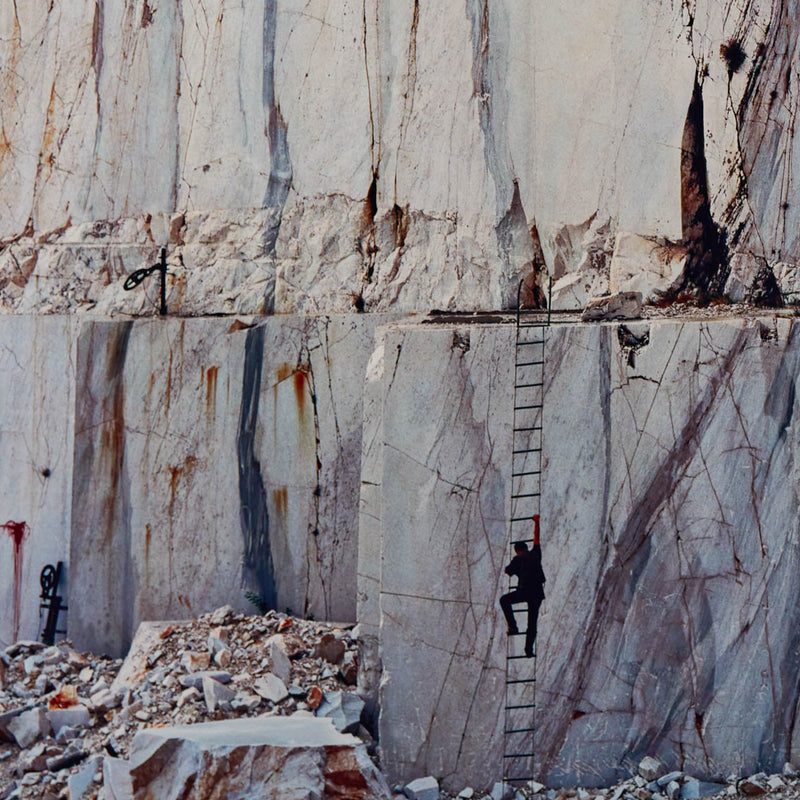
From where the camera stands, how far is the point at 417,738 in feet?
12.0

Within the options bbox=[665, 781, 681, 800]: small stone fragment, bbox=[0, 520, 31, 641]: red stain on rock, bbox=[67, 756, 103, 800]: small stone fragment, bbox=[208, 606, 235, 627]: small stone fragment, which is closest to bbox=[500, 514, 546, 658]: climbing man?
bbox=[665, 781, 681, 800]: small stone fragment

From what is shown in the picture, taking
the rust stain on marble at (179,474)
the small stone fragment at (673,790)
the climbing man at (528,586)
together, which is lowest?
the small stone fragment at (673,790)

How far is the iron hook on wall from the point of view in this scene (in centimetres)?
510

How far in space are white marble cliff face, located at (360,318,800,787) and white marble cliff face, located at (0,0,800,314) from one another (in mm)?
700

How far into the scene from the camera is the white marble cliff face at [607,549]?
3566 mm

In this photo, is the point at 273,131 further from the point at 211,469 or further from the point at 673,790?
the point at 673,790

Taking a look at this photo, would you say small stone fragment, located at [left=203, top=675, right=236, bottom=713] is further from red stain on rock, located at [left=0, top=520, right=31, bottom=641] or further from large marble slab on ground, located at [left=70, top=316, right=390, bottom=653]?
red stain on rock, located at [left=0, top=520, right=31, bottom=641]

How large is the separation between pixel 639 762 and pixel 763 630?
1.89 ft

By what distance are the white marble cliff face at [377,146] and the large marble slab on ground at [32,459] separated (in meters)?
0.25

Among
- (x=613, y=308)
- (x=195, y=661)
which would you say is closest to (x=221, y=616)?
(x=195, y=661)

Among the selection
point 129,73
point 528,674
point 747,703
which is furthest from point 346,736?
point 129,73

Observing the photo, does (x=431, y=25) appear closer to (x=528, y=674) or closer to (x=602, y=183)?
(x=602, y=183)

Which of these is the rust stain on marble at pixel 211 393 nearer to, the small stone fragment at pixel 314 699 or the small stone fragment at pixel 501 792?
the small stone fragment at pixel 314 699

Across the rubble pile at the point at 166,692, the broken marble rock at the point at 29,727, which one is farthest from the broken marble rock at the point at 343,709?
the broken marble rock at the point at 29,727
